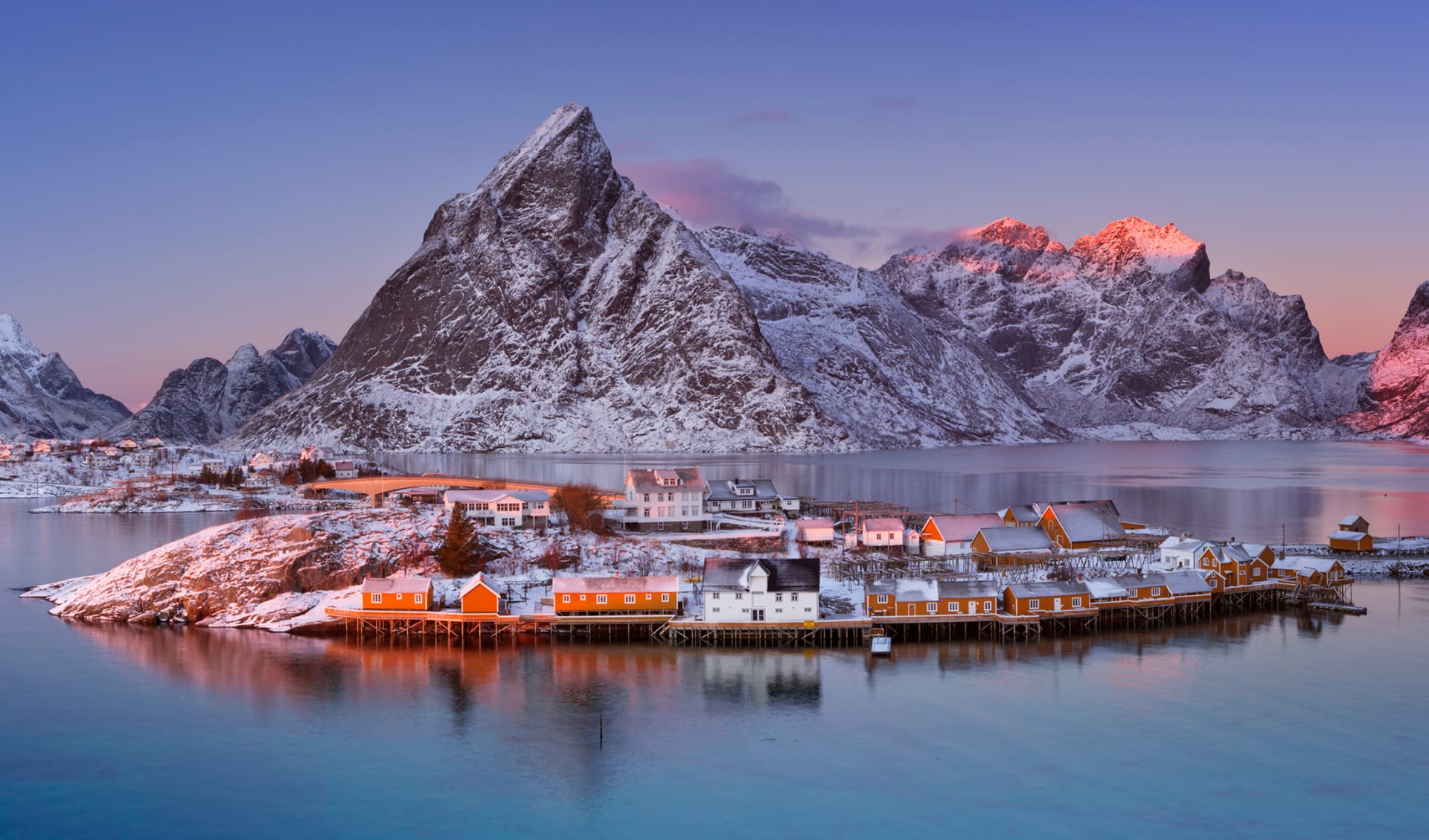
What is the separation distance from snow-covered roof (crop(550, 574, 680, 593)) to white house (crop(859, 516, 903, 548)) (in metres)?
19.7

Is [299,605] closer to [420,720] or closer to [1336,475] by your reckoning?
[420,720]

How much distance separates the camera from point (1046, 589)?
6006cm

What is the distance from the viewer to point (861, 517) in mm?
89688

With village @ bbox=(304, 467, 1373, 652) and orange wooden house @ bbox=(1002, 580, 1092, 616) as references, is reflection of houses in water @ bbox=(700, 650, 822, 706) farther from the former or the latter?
orange wooden house @ bbox=(1002, 580, 1092, 616)

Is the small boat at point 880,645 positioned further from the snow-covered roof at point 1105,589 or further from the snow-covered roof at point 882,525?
the snow-covered roof at point 882,525

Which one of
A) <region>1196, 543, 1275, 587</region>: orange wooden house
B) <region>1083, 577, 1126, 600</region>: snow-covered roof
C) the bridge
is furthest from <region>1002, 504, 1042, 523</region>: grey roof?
the bridge

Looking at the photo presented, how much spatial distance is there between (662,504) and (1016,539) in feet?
83.9

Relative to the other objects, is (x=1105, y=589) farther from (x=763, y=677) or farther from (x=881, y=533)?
(x=763, y=677)

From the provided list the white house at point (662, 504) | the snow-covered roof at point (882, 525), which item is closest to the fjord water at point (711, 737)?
the snow-covered roof at point (882, 525)

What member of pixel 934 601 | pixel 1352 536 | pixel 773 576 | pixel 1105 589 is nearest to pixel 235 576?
pixel 773 576

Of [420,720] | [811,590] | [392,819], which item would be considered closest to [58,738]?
[420,720]

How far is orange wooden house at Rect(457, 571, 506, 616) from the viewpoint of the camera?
59031mm

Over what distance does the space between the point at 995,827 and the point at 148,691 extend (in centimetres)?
3509

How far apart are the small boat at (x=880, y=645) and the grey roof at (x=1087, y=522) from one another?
25.7m
